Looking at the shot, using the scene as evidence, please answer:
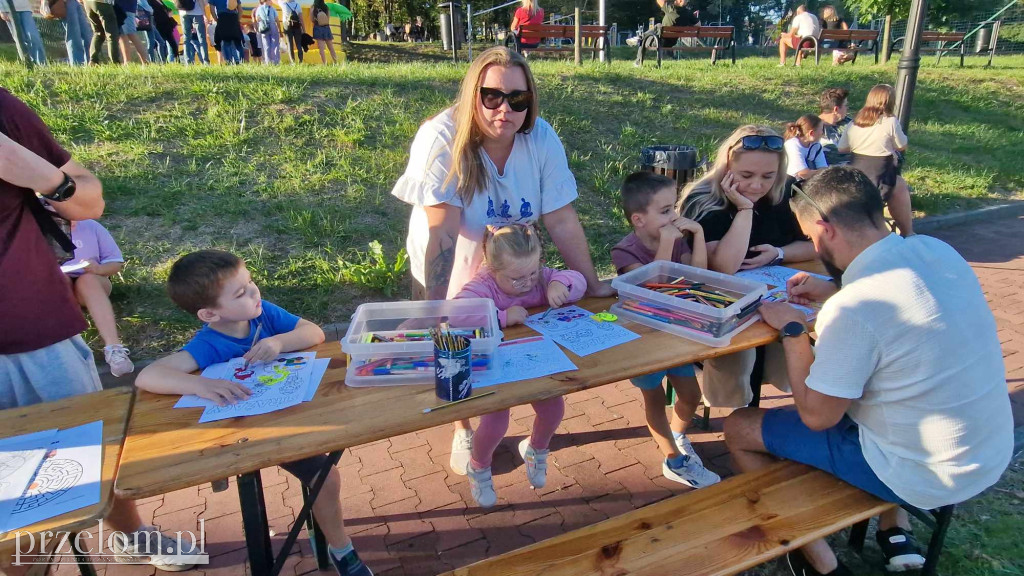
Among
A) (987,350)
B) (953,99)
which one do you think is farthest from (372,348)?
(953,99)

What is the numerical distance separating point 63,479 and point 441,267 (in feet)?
4.70

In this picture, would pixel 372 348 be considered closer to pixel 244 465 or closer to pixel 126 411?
pixel 244 465

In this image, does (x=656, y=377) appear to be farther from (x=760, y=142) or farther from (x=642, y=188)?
(x=760, y=142)

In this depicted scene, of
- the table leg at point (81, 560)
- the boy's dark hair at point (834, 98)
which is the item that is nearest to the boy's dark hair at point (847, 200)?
the table leg at point (81, 560)

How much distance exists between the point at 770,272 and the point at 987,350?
3.66ft

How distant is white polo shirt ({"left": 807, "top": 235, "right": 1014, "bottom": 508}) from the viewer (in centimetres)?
168

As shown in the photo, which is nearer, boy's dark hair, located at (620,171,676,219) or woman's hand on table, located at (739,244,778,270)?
boy's dark hair, located at (620,171,676,219)

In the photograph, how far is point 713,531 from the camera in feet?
6.00

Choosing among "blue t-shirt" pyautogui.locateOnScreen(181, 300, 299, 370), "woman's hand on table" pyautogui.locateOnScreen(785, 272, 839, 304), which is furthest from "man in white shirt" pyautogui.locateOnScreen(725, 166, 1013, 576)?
"blue t-shirt" pyautogui.locateOnScreen(181, 300, 299, 370)

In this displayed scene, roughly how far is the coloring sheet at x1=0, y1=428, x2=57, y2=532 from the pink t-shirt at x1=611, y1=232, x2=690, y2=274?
216 cm

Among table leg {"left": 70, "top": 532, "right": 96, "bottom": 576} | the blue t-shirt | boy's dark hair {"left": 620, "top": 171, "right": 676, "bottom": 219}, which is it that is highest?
boy's dark hair {"left": 620, "top": 171, "right": 676, "bottom": 219}

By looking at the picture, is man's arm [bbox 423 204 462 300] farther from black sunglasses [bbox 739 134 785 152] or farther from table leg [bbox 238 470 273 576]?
black sunglasses [bbox 739 134 785 152]

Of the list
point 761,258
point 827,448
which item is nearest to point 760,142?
point 761,258

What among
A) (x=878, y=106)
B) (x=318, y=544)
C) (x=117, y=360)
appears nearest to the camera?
(x=318, y=544)
